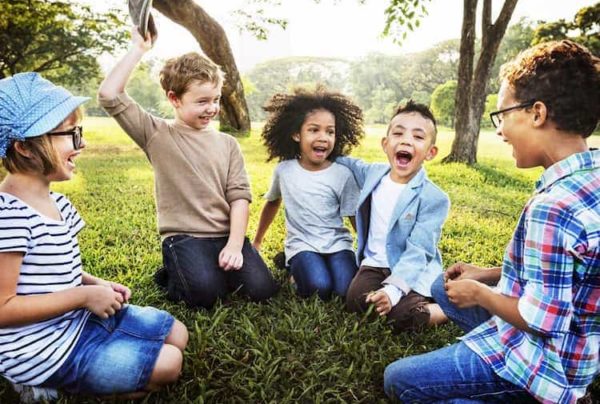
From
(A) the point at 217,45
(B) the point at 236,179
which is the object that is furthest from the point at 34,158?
(A) the point at 217,45

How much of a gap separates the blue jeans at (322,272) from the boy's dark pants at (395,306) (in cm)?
13

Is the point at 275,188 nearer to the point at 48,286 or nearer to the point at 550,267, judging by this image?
the point at 48,286

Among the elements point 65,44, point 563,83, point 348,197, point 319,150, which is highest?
point 65,44

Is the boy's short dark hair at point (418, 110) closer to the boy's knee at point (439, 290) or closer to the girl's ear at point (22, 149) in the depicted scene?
the boy's knee at point (439, 290)

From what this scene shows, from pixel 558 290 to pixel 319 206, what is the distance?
189 centimetres

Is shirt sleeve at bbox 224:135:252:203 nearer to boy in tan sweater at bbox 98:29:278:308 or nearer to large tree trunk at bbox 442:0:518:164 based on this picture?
boy in tan sweater at bbox 98:29:278:308

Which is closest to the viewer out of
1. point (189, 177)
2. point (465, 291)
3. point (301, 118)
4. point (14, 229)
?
point (14, 229)

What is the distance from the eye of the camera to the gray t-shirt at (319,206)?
10.5 ft

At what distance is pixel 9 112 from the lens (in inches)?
66.9

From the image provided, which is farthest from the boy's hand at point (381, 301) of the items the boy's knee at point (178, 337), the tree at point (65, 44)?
the tree at point (65, 44)

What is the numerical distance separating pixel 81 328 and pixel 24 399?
36cm

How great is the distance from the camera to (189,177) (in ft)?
9.55

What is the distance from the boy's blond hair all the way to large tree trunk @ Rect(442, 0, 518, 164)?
6.60 metres

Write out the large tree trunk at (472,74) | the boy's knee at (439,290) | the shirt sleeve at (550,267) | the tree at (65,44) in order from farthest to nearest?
the tree at (65,44)
the large tree trunk at (472,74)
the boy's knee at (439,290)
the shirt sleeve at (550,267)
